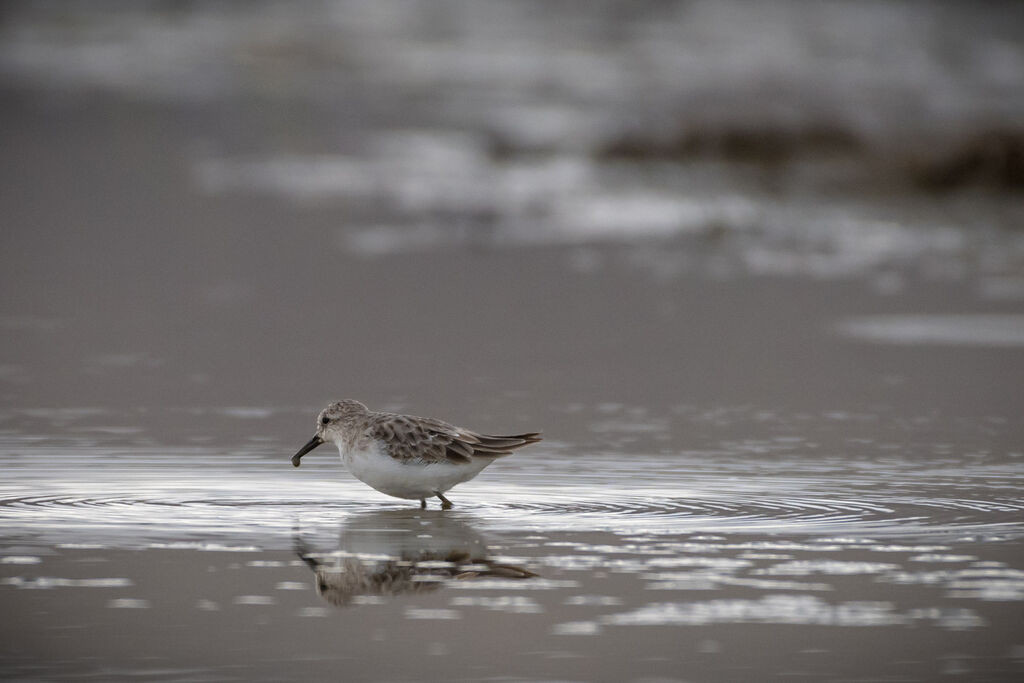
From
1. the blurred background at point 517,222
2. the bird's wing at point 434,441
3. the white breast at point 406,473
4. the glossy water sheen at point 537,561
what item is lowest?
the glossy water sheen at point 537,561

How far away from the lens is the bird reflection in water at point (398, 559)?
25.0 feet

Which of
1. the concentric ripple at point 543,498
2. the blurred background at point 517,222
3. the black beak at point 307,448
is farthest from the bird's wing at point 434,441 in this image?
the blurred background at point 517,222

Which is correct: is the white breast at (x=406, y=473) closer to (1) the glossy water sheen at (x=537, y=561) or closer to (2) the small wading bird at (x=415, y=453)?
(2) the small wading bird at (x=415, y=453)

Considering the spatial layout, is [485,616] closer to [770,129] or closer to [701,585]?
[701,585]

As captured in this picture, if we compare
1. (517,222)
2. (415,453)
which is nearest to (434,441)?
(415,453)

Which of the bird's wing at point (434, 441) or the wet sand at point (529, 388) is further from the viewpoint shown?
the bird's wing at point (434, 441)

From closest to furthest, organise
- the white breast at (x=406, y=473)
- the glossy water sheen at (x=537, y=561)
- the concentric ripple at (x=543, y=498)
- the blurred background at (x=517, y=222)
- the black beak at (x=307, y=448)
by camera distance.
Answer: the glossy water sheen at (x=537, y=561) → the concentric ripple at (x=543, y=498) → the white breast at (x=406, y=473) → the black beak at (x=307, y=448) → the blurred background at (x=517, y=222)

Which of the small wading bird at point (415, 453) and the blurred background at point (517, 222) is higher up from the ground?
the blurred background at point (517, 222)

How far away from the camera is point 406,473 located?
364 inches

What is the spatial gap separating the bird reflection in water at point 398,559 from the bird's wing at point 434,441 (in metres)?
0.36

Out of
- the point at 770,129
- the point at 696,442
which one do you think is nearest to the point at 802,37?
the point at 770,129

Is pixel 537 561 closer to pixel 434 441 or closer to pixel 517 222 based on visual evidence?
pixel 434 441

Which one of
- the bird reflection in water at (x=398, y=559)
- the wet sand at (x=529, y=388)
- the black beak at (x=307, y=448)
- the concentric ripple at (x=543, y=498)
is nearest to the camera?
the wet sand at (x=529, y=388)

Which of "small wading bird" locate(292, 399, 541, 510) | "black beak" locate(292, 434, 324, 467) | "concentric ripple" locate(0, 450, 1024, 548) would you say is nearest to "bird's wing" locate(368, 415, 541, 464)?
"small wading bird" locate(292, 399, 541, 510)
